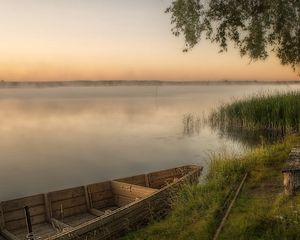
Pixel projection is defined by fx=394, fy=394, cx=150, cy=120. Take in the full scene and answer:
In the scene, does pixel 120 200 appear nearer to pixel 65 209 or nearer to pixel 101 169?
pixel 65 209

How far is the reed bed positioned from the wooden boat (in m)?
15.1

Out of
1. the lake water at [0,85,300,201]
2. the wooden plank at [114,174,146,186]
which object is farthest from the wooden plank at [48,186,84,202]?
the lake water at [0,85,300,201]

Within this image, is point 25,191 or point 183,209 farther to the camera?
point 25,191

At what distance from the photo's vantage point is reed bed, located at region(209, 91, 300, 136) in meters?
27.2

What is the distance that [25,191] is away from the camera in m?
19.7

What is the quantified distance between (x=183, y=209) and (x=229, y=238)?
287 cm

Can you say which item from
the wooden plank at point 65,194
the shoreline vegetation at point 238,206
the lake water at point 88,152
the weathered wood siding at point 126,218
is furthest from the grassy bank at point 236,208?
the lake water at point 88,152

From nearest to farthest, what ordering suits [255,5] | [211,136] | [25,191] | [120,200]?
[120,200], [255,5], [25,191], [211,136]

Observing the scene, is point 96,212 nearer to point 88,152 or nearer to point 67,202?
point 67,202

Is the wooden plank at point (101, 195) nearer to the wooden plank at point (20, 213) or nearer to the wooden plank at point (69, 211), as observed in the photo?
the wooden plank at point (69, 211)

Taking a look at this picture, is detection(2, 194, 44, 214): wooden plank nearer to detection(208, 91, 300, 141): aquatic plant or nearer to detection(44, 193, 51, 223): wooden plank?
detection(44, 193, 51, 223): wooden plank

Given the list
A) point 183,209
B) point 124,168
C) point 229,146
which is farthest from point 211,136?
point 183,209

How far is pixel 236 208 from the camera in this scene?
9.79 m

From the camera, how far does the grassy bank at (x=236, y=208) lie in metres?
8.21
